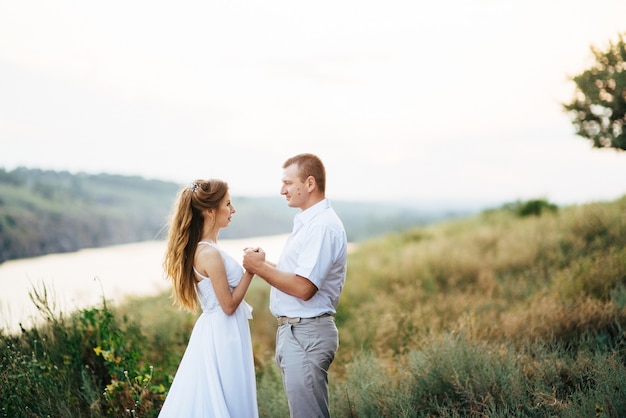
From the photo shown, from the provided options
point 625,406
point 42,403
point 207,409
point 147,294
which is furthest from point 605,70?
point 147,294

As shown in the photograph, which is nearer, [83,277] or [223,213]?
[223,213]

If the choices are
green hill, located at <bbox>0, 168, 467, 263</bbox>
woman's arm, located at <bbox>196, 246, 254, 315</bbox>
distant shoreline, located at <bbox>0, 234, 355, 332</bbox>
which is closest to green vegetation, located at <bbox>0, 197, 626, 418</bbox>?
distant shoreline, located at <bbox>0, 234, 355, 332</bbox>

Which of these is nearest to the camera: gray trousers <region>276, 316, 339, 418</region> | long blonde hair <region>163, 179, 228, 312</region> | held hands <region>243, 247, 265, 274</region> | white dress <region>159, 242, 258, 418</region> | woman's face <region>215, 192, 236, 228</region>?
held hands <region>243, 247, 265, 274</region>

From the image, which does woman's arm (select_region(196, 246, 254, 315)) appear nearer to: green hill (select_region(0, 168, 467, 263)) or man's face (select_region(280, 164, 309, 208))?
man's face (select_region(280, 164, 309, 208))

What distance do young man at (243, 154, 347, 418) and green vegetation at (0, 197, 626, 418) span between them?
45.4 inches

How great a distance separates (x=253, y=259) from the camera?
376cm

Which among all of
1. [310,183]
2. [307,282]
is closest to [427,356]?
[307,282]

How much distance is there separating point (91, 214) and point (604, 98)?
32235 mm

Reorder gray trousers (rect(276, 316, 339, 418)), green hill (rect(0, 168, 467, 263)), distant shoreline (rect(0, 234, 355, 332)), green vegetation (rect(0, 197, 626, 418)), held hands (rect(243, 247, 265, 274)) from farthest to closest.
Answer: green hill (rect(0, 168, 467, 263)), distant shoreline (rect(0, 234, 355, 332)), green vegetation (rect(0, 197, 626, 418)), gray trousers (rect(276, 316, 339, 418)), held hands (rect(243, 247, 265, 274))

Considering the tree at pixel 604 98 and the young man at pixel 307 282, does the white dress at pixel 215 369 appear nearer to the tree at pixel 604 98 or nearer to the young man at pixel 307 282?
the young man at pixel 307 282

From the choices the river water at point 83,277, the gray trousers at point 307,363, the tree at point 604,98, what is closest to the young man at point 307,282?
the gray trousers at point 307,363

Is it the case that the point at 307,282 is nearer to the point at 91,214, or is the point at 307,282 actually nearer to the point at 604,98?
the point at 604,98

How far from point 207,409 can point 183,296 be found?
868 mm

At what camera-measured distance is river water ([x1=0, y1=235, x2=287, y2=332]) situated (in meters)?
6.03
